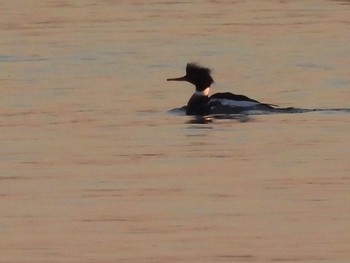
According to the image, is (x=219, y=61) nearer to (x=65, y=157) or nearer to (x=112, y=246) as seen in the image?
(x=65, y=157)

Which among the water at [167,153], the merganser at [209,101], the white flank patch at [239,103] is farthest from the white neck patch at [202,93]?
the white flank patch at [239,103]

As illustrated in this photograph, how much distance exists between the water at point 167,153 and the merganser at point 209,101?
250 mm

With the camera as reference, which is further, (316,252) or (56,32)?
(56,32)

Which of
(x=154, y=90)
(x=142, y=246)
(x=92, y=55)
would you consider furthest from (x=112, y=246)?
(x=92, y=55)

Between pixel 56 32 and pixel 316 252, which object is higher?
pixel 316 252

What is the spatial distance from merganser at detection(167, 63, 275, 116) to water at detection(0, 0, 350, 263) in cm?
25

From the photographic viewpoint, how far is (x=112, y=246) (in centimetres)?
1306

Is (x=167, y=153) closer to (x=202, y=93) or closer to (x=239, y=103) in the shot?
(x=239, y=103)

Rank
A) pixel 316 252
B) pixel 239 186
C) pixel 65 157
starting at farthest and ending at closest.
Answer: pixel 65 157 → pixel 239 186 → pixel 316 252

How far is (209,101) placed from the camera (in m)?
24.0

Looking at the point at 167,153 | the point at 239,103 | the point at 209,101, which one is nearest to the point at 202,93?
the point at 209,101

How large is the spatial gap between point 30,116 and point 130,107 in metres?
1.93

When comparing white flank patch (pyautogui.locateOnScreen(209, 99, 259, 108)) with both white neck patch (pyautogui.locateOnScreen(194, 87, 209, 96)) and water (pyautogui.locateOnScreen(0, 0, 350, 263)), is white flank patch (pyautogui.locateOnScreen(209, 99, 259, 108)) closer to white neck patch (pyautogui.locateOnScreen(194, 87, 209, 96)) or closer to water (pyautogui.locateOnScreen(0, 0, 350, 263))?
water (pyautogui.locateOnScreen(0, 0, 350, 263))

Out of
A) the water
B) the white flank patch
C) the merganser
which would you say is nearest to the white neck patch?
the merganser
